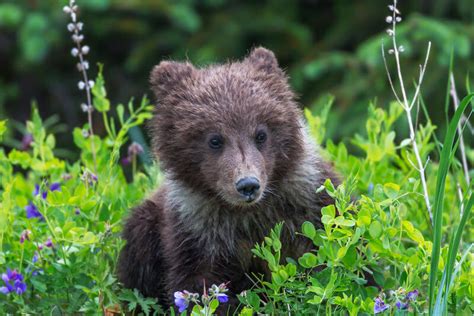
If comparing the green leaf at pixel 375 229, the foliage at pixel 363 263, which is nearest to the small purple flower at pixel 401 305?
the foliage at pixel 363 263

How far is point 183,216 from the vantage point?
4340 mm

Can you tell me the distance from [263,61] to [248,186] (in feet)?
2.61

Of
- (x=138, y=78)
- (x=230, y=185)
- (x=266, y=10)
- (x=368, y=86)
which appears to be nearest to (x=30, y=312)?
(x=230, y=185)

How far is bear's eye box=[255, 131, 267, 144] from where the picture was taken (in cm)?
414

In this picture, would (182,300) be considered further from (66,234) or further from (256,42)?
(256,42)

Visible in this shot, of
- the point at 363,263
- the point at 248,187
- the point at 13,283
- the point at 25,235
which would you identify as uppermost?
the point at 248,187

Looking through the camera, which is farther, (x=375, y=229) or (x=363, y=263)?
(x=363, y=263)

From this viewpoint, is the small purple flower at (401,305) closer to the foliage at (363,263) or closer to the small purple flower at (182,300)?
the foliage at (363,263)

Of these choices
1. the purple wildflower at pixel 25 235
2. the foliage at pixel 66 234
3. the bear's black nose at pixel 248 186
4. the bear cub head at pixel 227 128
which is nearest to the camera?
the bear's black nose at pixel 248 186

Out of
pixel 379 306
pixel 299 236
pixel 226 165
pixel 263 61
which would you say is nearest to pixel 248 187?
pixel 226 165

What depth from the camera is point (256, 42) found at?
9367 mm

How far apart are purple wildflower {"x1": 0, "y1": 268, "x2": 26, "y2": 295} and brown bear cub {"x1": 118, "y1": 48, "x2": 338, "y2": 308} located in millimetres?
620

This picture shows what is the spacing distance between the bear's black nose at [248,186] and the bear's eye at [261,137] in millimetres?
291

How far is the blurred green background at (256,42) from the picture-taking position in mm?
8273
